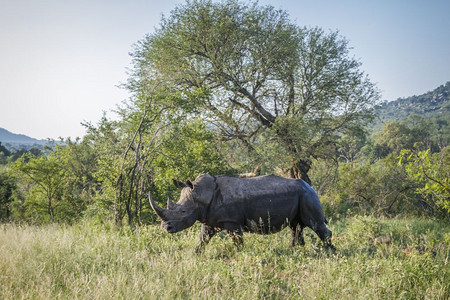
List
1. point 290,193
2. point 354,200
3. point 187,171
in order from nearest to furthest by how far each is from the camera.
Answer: point 290,193 < point 187,171 < point 354,200

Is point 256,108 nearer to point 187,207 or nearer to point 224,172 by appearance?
point 224,172

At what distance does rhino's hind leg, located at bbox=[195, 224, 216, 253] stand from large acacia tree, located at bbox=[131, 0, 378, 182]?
757 cm

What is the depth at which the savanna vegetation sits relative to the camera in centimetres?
386

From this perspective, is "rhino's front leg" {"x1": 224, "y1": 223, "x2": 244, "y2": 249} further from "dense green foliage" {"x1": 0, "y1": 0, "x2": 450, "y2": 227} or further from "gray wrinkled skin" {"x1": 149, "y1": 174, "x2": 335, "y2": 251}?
"dense green foliage" {"x1": 0, "y1": 0, "x2": 450, "y2": 227}

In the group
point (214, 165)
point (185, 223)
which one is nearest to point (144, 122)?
point (214, 165)

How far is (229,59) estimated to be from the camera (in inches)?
535

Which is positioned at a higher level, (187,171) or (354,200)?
(187,171)

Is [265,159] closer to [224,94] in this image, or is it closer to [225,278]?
[224,94]

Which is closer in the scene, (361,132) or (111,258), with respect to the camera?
(111,258)

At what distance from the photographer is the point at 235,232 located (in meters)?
5.52

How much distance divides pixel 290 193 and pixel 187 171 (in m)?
3.53

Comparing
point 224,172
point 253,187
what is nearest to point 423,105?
point 224,172

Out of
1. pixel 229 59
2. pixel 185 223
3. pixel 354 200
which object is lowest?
pixel 354 200

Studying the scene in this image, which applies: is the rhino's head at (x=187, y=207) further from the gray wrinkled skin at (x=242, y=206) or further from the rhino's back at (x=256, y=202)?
the rhino's back at (x=256, y=202)
